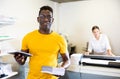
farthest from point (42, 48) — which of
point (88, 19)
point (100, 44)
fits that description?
point (88, 19)

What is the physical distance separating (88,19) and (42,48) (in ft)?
10.3

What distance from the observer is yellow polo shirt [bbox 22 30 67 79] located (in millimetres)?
1365

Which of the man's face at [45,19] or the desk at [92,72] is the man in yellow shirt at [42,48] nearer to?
the man's face at [45,19]

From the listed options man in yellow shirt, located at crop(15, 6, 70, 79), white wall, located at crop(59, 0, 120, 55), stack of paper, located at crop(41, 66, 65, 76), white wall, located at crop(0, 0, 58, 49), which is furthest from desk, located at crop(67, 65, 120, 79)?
white wall, located at crop(59, 0, 120, 55)

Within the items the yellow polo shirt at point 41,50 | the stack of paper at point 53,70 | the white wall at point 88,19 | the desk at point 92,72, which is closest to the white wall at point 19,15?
the white wall at point 88,19

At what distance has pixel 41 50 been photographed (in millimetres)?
1385

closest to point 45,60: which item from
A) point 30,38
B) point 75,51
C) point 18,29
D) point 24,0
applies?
point 30,38

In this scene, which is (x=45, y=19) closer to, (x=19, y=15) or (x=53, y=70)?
(x=53, y=70)

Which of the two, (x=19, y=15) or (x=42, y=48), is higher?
(x=19, y=15)

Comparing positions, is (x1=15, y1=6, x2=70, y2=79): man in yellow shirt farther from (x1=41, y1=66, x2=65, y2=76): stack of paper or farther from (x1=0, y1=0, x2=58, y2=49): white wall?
(x1=0, y1=0, x2=58, y2=49): white wall

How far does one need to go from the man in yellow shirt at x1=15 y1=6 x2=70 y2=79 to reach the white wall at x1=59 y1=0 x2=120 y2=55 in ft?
9.64

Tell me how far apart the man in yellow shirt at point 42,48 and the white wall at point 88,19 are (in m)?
2.94

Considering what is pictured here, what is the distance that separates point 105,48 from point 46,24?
240 centimetres

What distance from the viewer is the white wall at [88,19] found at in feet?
13.4
